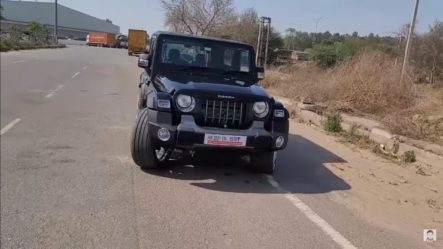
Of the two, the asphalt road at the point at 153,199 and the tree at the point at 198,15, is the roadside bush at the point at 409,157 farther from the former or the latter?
the tree at the point at 198,15

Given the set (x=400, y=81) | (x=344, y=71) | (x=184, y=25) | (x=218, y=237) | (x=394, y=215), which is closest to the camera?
(x=218, y=237)

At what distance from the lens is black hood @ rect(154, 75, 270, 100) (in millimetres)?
6047

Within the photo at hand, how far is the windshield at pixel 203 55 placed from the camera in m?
7.34

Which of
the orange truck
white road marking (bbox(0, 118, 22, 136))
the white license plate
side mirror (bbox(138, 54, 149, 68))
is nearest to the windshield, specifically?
side mirror (bbox(138, 54, 149, 68))

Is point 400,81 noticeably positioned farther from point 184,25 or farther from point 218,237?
point 184,25

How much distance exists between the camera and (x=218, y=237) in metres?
4.27

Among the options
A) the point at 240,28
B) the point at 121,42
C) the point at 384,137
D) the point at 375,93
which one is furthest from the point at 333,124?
the point at 121,42

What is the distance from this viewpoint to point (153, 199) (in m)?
5.15

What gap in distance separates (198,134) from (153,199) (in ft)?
3.40

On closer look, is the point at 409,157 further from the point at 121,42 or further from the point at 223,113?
the point at 121,42

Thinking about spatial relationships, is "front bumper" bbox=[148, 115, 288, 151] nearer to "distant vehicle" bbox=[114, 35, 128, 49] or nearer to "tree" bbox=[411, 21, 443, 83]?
"tree" bbox=[411, 21, 443, 83]

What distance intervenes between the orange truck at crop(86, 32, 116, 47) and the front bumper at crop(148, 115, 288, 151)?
73142 millimetres

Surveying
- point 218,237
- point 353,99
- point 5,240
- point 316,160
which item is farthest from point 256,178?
point 353,99

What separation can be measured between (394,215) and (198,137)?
7.67 feet
